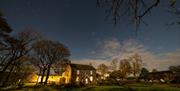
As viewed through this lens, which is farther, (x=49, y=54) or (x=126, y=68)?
(x=126, y=68)

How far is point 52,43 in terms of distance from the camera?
167ft

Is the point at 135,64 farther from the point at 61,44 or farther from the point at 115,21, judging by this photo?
the point at 115,21

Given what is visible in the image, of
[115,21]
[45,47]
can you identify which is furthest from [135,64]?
[115,21]

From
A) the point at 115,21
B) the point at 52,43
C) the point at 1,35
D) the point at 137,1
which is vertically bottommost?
the point at 115,21

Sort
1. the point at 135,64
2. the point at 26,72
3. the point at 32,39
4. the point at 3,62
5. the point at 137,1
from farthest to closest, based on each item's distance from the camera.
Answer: the point at 135,64
the point at 26,72
the point at 32,39
the point at 3,62
the point at 137,1

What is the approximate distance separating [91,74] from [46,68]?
25.5 metres

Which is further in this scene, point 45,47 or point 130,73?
point 130,73

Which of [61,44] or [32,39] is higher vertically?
[61,44]

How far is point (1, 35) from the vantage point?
71.0 ft

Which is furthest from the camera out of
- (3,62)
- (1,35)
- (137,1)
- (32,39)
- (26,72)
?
(26,72)

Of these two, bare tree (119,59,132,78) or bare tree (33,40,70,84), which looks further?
bare tree (119,59,132,78)

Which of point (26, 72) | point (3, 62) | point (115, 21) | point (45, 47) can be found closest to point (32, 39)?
point (3, 62)

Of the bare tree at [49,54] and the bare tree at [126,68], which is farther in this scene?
the bare tree at [126,68]

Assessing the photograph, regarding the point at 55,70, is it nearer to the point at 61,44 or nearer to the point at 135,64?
the point at 61,44
